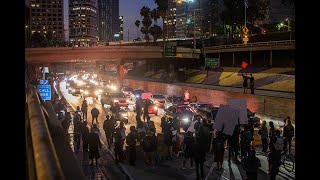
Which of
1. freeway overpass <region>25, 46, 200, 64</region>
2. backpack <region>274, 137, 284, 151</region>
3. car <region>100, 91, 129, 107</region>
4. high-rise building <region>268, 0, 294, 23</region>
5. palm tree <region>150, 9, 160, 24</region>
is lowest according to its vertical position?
backpack <region>274, 137, 284, 151</region>

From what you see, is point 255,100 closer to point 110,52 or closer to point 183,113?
point 183,113

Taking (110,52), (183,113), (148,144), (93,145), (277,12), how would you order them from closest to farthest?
(93,145) < (148,144) < (183,113) < (110,52) < (277,12)

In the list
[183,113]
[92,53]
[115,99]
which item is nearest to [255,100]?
[183,113]

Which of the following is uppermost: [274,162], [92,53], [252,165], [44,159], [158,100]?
[92,53]

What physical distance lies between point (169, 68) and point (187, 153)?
64749 millimetres

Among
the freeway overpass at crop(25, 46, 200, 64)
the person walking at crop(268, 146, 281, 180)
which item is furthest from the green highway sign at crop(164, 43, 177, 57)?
the person walking at crop(268, 146, 281, 180)

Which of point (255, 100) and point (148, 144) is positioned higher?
point (255, 100)

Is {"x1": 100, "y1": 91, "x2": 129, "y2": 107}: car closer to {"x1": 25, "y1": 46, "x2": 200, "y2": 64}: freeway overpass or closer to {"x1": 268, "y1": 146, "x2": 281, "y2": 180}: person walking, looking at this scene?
{"x1": 25, "y1": 46, "x2": 200, "y2": 64}: freeway overpass

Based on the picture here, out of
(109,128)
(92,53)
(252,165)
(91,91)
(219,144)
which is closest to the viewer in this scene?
(252,165)

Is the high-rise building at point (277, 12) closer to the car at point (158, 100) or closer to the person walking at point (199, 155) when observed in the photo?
the car at point (158, 100)

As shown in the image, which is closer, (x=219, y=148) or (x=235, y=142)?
(x=219, y=148)

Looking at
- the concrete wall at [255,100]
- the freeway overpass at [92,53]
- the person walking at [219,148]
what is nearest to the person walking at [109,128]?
the person walking at [219,148]

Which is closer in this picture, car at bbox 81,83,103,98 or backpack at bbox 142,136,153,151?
backpack at bbox 142,136,153,151

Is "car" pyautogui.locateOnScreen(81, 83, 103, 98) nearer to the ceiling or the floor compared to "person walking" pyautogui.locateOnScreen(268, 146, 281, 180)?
nearer to the ceiling
